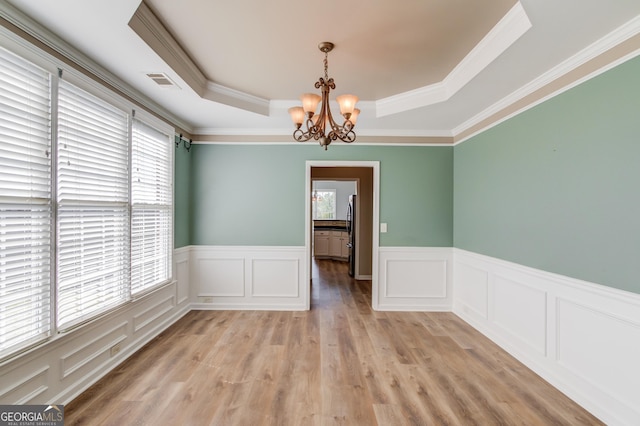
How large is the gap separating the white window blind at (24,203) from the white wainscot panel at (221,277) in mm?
2265

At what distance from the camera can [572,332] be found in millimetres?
2256

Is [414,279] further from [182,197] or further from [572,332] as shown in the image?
[182,197]

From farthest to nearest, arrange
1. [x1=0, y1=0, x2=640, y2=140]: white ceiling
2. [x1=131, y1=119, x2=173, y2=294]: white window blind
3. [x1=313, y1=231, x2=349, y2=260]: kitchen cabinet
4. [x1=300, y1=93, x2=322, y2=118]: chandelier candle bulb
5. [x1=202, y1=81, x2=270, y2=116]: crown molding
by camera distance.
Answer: [x1=313, y1=231, x2=349, y2=260]: kitchen cabinet < [x1=202, y1=81, x2=270, y2=116]: crown molding < [x1=131, y1=119, x2=173, y2=294]: white window blind < [x1=300, y1=93, x2=322, y2=118]: chandelier candle bulb < [x1=0, y1=0, x2=640, y2=140]: white ceiling

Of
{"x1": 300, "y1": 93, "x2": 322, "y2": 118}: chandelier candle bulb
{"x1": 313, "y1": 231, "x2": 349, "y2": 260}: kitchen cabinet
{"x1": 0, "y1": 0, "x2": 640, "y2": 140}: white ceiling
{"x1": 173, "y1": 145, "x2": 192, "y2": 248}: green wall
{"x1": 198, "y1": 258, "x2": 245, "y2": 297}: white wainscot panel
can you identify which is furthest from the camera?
{"x1": 313, "y1": 231, "x2": 349, "y2": 260}: kitchen cabinet

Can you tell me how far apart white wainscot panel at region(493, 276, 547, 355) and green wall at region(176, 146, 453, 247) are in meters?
1.22

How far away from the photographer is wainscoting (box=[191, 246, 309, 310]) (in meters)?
4.20

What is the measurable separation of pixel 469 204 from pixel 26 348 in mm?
4414

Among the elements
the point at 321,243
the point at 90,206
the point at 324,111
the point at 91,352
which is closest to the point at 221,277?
the point at 91,352

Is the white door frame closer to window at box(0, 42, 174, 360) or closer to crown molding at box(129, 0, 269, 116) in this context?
crown molding at box(129, 0, 269, 116)

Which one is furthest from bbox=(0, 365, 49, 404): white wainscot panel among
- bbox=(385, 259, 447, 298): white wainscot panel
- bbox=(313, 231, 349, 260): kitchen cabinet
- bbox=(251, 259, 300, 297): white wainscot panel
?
bbox=(313, 231, 349, 260): kitchen cabinet

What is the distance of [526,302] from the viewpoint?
275 centimetres

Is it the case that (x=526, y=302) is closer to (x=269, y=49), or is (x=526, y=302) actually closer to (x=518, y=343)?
(x=518, y=343)

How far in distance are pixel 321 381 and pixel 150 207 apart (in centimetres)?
251

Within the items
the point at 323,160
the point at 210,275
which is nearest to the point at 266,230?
the point at 210,275
